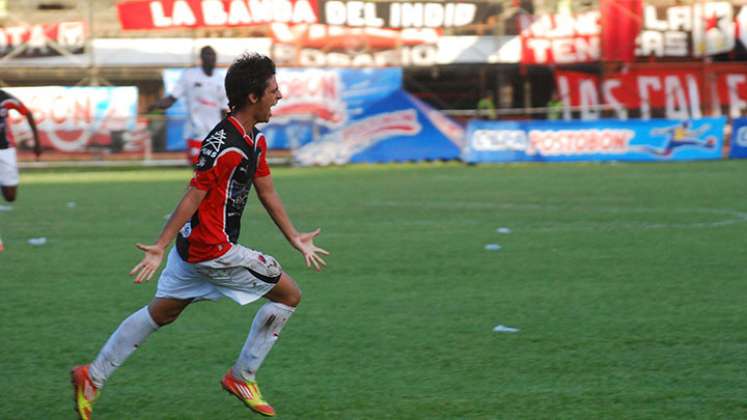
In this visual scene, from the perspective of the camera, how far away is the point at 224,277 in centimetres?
562

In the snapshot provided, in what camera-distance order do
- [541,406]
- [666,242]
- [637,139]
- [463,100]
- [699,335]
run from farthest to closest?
[463,100] → [637,139] → [666,242] → [699,335] → [541,406]

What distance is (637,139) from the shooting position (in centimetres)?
2783

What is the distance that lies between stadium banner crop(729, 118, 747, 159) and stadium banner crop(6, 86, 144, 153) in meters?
13.2

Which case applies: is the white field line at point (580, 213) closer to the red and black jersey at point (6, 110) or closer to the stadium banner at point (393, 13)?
the red and black jersey at point (6, 110)

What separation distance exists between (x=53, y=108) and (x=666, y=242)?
19939mm

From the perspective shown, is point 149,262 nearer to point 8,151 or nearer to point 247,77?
point 247,77

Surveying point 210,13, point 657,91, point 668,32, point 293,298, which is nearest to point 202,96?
point 293,298

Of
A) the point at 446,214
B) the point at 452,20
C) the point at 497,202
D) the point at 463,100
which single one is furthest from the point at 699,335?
the point at 463,100

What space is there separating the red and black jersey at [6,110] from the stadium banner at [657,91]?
2213cm

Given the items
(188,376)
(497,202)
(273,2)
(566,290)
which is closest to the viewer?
(188,376)

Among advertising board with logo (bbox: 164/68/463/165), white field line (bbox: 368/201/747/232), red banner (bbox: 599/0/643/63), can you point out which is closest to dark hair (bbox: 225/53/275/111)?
white field line (bbox: 368/201/747/232)

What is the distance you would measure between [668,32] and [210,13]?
12.2 m

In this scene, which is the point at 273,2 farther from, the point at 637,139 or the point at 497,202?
the point at 497,202

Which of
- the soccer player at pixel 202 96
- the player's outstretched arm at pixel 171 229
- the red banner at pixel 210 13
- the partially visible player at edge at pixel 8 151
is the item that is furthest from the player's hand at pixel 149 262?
the red banner at pixel 210 13
